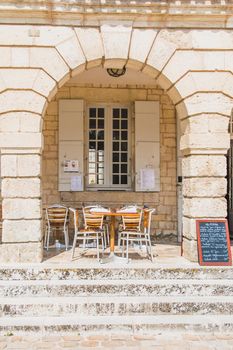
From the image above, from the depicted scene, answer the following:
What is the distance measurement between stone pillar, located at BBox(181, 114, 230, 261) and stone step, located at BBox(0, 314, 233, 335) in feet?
4.03

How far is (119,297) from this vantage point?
17.7 feet

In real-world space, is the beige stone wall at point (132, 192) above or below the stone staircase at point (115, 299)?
above

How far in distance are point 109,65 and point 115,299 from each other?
339 centimetres

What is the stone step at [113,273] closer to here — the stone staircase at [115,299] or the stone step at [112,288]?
the stone staircase at [115,299]

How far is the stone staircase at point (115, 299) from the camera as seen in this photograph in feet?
16.0

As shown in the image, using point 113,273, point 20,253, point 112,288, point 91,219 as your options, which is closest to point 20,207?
point 20,253

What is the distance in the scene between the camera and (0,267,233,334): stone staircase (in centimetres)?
488

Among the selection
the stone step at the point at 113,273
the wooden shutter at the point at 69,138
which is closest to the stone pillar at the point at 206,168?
the stone step at the point at 113,273

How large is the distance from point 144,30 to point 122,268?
11.2ft

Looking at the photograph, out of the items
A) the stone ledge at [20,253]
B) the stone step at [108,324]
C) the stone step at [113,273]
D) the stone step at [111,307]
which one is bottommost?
the stone step at [108,324]

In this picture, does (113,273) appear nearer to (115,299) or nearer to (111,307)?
(115,299)

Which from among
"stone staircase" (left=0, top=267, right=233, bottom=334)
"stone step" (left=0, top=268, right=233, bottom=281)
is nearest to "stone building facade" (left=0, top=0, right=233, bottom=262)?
"stone step" (left=0, top=268, right=233, bottom=281)

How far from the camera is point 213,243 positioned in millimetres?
5914

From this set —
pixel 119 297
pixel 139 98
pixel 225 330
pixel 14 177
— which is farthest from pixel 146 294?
pixel 139 98
